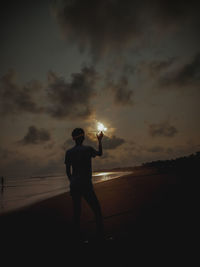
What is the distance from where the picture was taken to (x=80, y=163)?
388cm

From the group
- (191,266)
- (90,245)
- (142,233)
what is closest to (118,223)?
(142,233)

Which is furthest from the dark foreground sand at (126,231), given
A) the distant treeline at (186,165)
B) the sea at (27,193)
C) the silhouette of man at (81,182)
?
the distant treeline at (186,165)

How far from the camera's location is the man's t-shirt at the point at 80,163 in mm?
3831

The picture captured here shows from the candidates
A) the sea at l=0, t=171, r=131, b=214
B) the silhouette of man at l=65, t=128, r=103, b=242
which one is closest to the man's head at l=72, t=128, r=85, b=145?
the silhouette of man at l=65, t=128, r=103, b=242

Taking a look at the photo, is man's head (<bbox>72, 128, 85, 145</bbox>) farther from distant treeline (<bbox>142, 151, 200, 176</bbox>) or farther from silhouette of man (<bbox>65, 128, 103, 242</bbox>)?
distant treeline (<bbox>142, 151, 200, 176</bbox>)

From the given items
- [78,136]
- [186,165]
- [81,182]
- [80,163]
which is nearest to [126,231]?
[81,182]

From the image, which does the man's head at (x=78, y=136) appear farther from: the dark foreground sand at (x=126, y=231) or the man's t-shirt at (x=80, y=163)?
the dark foreground sand at (x=126, y=231)

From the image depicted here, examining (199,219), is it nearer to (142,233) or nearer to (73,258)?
(142,233)

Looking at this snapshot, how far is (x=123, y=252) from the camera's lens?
3203 mm

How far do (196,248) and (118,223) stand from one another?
94.2 inches

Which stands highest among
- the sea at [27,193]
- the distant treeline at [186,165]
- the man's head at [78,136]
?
the man's head at [78,136]

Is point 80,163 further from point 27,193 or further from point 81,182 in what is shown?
point 27,193

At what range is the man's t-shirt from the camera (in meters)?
3.83

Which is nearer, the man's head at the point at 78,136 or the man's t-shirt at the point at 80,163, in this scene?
the man's t-shirt at the point at 80,163
